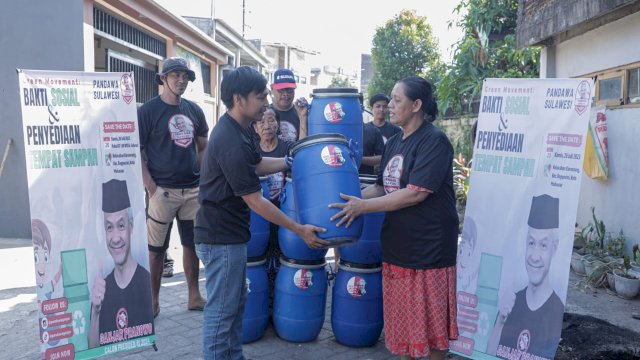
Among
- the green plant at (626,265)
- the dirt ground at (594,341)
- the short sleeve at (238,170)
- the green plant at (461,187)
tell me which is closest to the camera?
the short sleeve at (238,170)

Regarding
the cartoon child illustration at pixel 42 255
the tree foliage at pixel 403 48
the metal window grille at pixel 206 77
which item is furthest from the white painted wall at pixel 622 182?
the tree foliage at pixel 403 48

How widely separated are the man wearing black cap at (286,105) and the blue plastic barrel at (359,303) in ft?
4.78

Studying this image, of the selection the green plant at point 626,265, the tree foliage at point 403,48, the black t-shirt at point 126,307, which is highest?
the tree foliage at point 403,48

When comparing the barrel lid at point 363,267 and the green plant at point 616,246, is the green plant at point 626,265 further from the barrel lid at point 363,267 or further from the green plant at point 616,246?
the barrel lid at point 363,267

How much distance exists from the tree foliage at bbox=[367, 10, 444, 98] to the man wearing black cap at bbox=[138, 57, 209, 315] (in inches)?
867

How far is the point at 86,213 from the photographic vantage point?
325 cm

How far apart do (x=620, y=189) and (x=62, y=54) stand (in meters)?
7.16

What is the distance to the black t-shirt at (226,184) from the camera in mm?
2652

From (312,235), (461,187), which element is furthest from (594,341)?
(461,187)

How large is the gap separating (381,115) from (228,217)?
147 inches

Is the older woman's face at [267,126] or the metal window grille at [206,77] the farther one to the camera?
the metal window grille at [206,77]

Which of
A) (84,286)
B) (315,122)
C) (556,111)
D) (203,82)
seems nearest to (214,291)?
(84,286)

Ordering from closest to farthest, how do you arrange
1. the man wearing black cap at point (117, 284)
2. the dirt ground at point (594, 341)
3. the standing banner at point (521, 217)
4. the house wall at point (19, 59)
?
the standing banner at point (521, 217)
the man wearing black cap at point (117, 284)
the dirt ground at point (594, 341)
the house wall at point (19, 59)

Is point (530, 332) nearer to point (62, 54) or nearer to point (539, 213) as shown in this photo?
point (539, 213)
